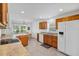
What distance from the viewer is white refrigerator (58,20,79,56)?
3597mm

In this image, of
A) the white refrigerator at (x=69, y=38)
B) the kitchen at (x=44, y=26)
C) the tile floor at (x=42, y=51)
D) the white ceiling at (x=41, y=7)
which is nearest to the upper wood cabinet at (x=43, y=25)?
the kitchen at (x=44, y=26)

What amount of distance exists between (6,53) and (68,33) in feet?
9.76

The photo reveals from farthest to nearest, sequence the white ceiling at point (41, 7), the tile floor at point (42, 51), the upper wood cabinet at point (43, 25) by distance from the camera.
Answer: the upper wood cabinet at point (43, 25), the tile floor at point (42, 51), the white ceiling at point (41, 7)

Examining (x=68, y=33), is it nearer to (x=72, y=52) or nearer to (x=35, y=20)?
(x=72, y=52)

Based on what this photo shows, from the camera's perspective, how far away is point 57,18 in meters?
6.21

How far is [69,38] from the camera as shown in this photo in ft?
13.0

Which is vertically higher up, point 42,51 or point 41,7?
point 41,7

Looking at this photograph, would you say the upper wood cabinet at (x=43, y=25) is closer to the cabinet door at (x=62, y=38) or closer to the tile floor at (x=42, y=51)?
the tile floor at (x=42, y=51)

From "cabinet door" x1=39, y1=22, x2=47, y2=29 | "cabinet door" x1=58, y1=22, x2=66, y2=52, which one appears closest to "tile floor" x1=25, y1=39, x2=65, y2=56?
"cabinet door" x1=58, y1=22, x2=66, y2=52

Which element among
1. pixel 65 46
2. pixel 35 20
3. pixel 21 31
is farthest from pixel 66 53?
pixel 35 20

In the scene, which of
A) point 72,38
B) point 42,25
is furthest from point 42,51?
point 42,25

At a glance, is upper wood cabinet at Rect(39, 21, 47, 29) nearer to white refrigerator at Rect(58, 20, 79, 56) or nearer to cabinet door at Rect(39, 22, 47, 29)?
cabinet door at Rect(39, 22, 47, 29)

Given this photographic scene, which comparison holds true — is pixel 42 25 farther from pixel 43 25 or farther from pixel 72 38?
pixel 72 38

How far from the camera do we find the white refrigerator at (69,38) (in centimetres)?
360
